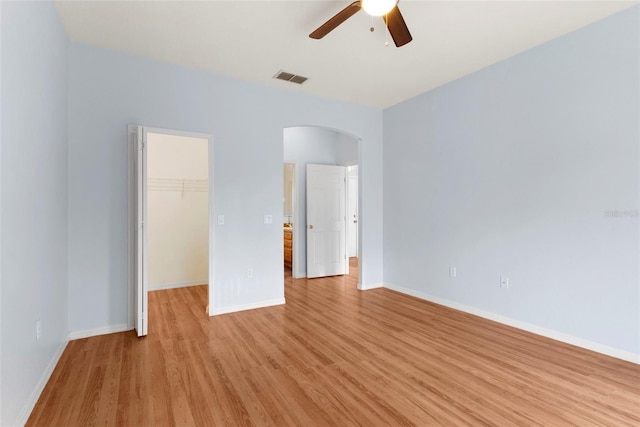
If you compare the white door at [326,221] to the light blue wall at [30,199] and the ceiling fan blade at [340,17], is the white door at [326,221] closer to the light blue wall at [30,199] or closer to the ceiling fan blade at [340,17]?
the ceiling fan blade at [340,17]

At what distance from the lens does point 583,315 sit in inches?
114

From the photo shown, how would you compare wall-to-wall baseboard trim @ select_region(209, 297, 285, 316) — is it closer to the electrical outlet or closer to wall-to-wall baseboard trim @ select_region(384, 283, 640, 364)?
wall-to-wall baseboard trim @ select_region(384, 283, 640, 364)

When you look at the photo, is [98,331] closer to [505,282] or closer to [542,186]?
[505,282]

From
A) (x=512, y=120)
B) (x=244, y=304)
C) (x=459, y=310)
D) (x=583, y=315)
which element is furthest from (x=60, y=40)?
(x=583, y=315)

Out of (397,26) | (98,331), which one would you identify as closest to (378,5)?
(397,26)

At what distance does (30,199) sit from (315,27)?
258 cm

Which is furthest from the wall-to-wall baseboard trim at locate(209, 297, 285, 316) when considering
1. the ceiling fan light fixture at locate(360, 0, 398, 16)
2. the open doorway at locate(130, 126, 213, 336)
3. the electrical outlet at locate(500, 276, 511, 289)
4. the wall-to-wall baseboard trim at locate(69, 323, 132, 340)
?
the ceiling fan light fixture at locate(360, 0, 398, 16)

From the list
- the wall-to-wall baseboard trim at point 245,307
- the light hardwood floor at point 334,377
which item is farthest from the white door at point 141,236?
the wall-to-wall baseboard trim at point 245,307

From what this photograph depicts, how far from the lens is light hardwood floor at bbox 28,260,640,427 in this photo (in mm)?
1933

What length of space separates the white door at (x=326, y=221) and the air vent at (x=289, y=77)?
197 centimetres

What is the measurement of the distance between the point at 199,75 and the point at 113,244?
2.14m

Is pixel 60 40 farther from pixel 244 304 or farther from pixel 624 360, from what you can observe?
pixel 624 360

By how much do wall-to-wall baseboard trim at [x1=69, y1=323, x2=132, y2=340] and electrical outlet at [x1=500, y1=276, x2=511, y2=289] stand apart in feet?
13.4

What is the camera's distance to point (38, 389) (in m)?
2.12
